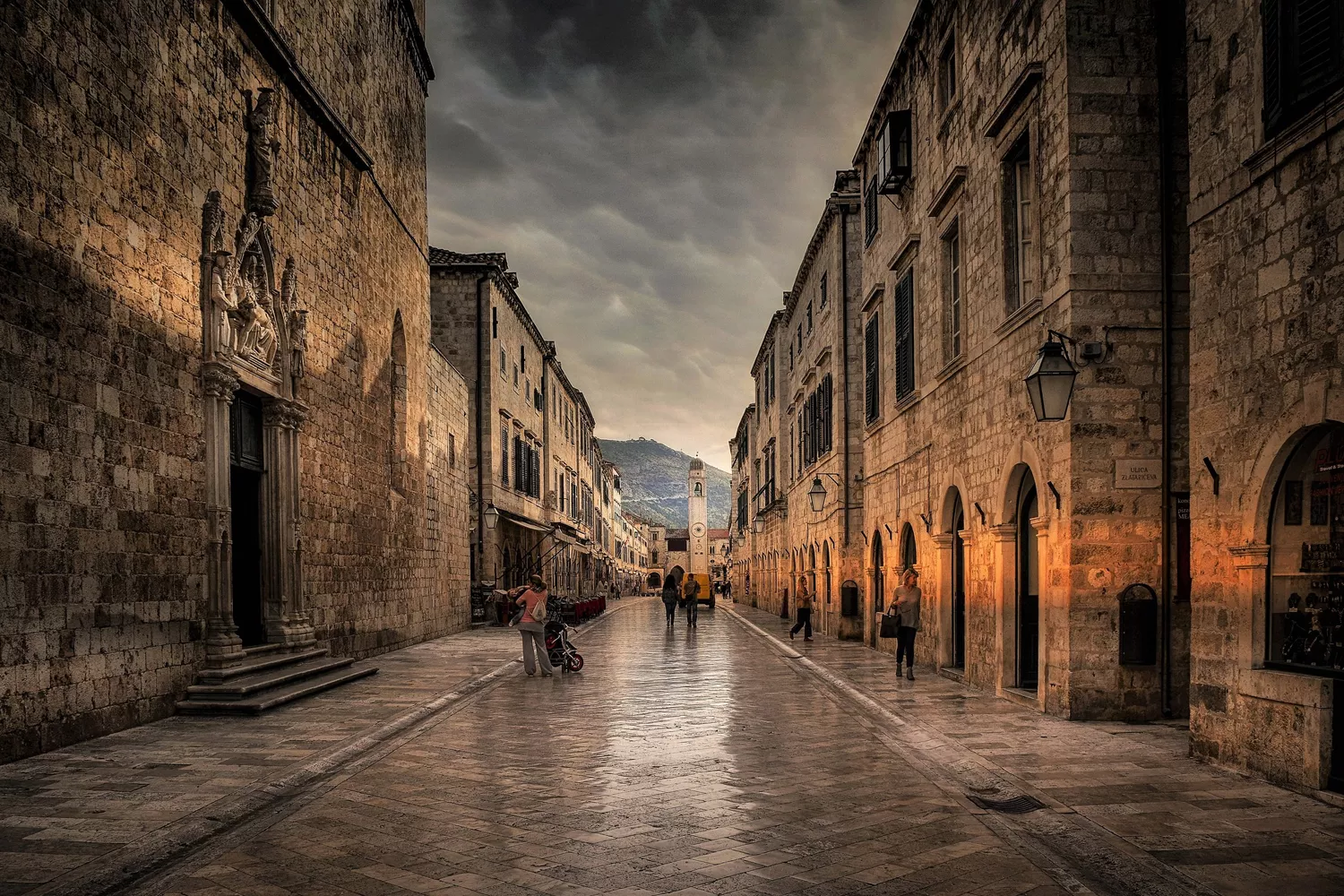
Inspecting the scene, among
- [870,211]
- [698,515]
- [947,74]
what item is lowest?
[698,515]

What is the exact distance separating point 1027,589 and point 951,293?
5.07 metres

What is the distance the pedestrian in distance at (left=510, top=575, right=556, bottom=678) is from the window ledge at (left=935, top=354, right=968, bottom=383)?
21.6 feet

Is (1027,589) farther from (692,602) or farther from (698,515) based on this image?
Answer: (698,515)

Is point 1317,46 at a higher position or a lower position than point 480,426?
higher

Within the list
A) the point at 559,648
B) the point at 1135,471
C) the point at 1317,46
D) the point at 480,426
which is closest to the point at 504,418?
the point at 480,426

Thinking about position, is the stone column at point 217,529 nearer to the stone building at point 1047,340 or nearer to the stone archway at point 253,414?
the stone archway at point 253,414

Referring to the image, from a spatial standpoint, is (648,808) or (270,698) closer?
(648,808)

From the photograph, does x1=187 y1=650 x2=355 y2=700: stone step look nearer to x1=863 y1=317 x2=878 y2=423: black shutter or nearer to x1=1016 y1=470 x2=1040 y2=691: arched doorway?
x1=1016 y1=470 x2=1040 y2=691: arched doorway

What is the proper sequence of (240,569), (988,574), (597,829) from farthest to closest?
(240,569), (988,574), (597,829)

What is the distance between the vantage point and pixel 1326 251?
6.95 m

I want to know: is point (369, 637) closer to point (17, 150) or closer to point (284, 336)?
point (284, 336)

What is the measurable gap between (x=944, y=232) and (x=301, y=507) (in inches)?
399

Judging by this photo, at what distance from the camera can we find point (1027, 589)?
12.7m

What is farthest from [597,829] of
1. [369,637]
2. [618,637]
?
[618,637]
